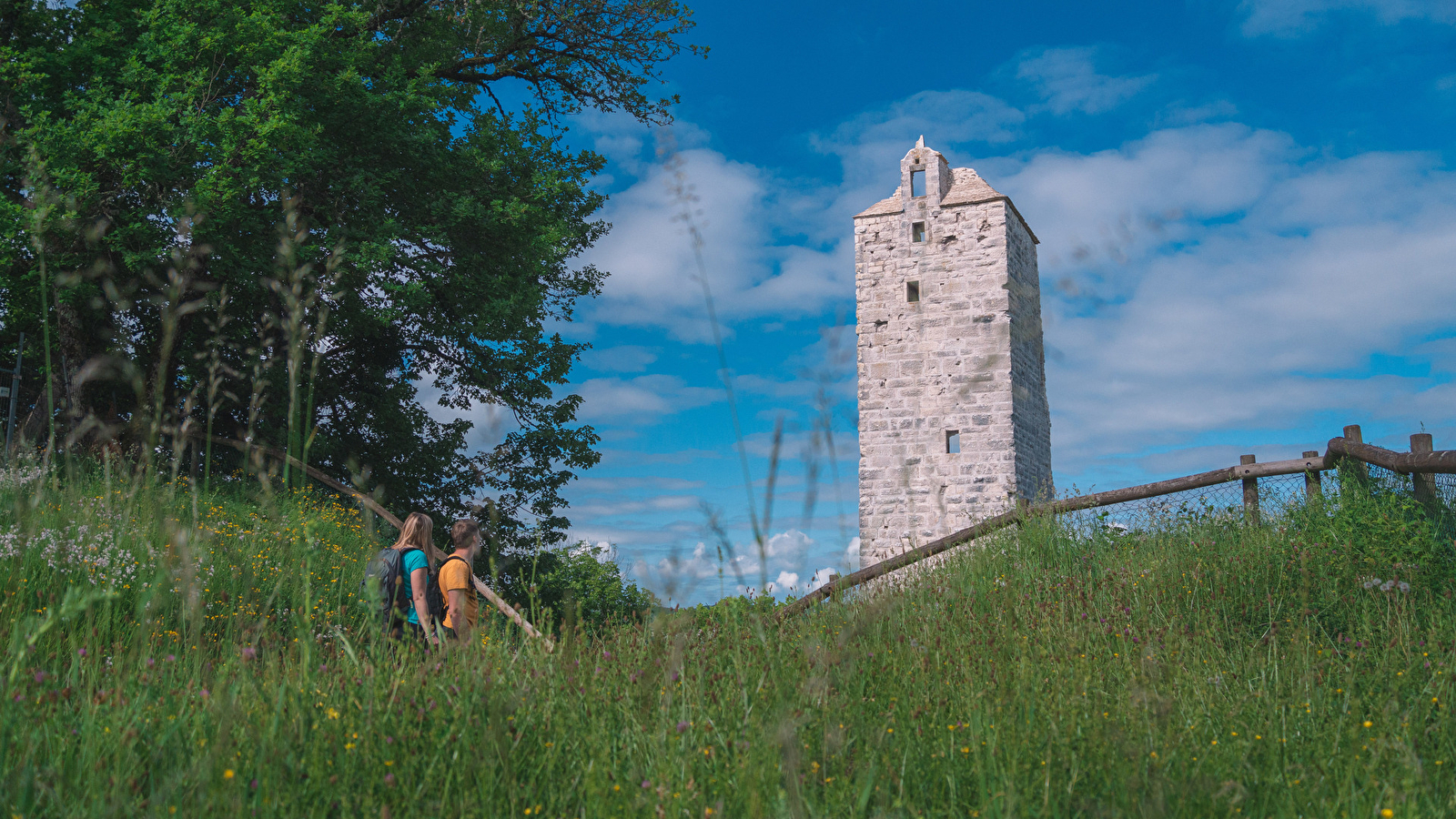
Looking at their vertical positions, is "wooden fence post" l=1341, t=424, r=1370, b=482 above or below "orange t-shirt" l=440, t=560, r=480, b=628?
above

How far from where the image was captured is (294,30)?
11.0 meters

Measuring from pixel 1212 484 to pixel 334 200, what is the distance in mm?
11967

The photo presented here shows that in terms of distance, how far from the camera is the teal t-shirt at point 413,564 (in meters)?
5.33

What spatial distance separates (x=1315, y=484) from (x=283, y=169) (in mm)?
11920

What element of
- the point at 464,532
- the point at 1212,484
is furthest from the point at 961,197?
the point at 464,532

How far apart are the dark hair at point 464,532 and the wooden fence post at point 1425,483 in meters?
6.72

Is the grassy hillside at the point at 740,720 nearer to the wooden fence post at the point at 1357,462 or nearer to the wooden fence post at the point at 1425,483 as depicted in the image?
the wooden fence post at the point at 1425,483

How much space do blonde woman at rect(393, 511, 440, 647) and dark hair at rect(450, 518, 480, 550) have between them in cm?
20

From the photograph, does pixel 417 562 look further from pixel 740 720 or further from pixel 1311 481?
pixel 1311 481

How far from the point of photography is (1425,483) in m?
5.85

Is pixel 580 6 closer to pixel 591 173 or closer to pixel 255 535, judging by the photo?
pixel 591 173

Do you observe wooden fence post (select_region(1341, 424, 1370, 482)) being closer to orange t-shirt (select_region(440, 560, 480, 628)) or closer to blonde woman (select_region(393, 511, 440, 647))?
orange t-shirt (select_region(440, 560, 480, 628))

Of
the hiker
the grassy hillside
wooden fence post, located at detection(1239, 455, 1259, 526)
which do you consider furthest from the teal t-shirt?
wooden fence post, located at detection(1239, 455, 1259, 526)

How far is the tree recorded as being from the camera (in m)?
10.1
